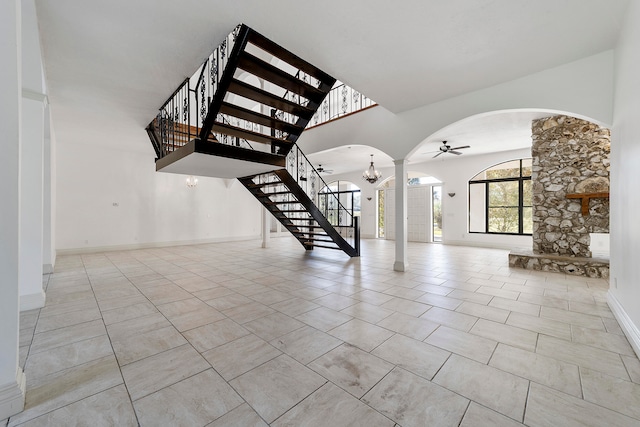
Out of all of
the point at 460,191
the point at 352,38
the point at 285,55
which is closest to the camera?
the point at 352,38

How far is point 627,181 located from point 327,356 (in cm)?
327

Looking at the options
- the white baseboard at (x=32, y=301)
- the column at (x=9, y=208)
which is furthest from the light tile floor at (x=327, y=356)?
the column at (x=9, y=208)

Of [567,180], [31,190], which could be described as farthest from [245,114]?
[567,180]

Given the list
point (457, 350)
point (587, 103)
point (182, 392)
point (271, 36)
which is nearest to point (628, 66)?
point (587, 103)

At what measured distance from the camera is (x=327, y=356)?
213 cm

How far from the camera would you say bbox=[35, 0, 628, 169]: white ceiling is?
2.56 m

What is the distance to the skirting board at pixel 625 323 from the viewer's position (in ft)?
7.25

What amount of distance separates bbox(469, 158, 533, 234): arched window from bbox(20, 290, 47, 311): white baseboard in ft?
34.4

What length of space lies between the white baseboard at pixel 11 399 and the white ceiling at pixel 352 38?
3118mm

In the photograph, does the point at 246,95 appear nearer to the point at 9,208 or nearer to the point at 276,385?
the point at 9,208

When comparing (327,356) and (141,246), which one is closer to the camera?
(327,356)

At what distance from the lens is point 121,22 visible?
283cm

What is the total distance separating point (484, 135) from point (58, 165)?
11.1 m

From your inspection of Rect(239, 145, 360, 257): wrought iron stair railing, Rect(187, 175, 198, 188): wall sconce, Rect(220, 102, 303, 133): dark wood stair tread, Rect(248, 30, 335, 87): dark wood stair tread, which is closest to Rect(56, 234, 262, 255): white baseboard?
Rect(187, 175, 198, 188): wall sconce
